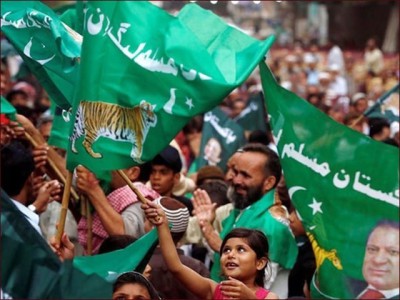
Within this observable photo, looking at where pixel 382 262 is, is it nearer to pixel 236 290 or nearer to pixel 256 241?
pixel 256 241

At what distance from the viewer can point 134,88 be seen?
24.2 ft

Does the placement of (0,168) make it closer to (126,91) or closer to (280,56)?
(126,91)

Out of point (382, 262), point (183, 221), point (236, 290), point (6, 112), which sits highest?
point (382, 262)

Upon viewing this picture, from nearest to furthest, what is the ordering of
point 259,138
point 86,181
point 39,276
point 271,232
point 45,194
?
1. point 39,276
2. point 86,181
3. point 45,194
4. point 271,232
5. point 259,138

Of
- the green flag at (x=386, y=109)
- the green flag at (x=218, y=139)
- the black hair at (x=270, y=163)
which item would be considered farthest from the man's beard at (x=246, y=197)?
the green flag at (x=386, y=109)

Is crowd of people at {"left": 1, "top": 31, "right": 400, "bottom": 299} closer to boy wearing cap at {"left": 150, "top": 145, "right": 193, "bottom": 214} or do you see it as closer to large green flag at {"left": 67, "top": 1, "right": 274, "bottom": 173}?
boy wearing cap at {"left": 150, "top": 145, "right": 193, "bottom": 214}

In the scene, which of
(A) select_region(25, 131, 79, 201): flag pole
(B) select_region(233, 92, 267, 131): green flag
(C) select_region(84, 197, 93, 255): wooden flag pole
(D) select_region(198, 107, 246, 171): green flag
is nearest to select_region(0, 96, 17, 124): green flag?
(A) select_region(25, 131, 79, 201): flag pole

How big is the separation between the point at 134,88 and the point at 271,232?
1898 millimetres

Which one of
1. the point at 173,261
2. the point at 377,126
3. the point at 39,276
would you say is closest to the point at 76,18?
the point at 173,261

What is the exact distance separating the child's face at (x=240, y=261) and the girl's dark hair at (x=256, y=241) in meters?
0.02

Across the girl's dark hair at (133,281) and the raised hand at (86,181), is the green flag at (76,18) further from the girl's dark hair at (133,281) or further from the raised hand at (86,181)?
the girl's dark hair at (133,281)

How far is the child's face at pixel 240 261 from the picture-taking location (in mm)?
7930

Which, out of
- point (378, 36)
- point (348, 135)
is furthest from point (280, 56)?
point (348, 135)

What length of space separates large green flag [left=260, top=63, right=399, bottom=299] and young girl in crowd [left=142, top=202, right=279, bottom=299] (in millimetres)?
357
